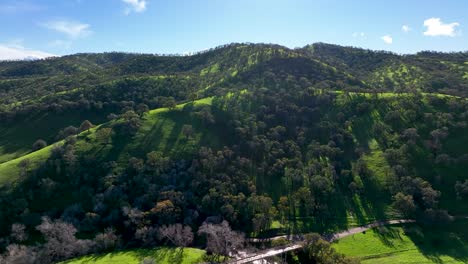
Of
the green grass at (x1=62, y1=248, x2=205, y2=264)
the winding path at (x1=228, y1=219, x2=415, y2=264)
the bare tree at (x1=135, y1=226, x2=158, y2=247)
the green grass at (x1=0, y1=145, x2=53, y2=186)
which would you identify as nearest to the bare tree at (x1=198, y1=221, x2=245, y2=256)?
the green grass at (x1=62, y1=248, x2=205, y2=264)

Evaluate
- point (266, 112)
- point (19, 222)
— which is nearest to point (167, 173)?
point (19, 222)

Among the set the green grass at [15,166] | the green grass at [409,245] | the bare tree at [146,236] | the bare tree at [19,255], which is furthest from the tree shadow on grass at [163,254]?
the green grass at [15,166]

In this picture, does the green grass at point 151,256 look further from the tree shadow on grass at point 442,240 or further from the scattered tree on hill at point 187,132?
the tree shadow on grass at point 442,240

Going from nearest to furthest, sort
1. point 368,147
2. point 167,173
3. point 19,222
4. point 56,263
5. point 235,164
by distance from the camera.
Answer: point 56,263, point 19,222, point 167,173, point 235,164, point 368,147

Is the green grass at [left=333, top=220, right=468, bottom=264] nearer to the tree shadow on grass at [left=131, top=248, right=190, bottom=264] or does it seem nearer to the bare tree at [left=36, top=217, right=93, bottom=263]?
the tree shadow on grass at [left=131, top=248, right=190, bottom=264]

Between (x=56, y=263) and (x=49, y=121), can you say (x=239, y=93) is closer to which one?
(x=49, y=121)

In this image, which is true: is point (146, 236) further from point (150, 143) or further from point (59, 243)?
point (150, 143)
